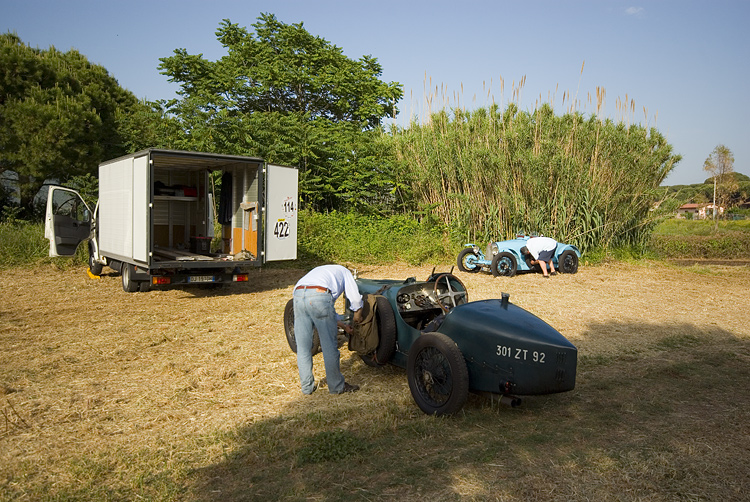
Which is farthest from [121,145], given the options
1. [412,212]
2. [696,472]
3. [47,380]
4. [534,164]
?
[696,472]

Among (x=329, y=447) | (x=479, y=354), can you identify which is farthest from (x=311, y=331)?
(x=479, y=354)

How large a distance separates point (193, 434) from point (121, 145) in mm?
15314

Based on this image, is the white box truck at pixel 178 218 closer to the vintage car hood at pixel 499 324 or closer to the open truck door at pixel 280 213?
the open truck door at pixel 280 213

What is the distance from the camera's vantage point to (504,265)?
41.6ft

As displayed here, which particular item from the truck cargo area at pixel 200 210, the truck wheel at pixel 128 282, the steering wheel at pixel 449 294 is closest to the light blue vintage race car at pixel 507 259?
the truck cargo area at pixel 200 210

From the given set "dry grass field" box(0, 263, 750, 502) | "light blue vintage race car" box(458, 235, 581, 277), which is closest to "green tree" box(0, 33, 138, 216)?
"dry grass field" box(0, 263, 750, 502)

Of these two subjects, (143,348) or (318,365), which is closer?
(318,365)

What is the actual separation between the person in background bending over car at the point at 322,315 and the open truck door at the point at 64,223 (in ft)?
29.0

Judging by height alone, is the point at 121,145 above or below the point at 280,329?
above

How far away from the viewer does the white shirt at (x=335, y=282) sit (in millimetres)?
5086

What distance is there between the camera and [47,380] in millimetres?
5414

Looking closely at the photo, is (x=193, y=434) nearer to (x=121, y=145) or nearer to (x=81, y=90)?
(x=121, y=145)

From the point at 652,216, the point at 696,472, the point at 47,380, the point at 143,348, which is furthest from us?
the point at 652,216

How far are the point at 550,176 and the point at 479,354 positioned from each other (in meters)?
11.4
